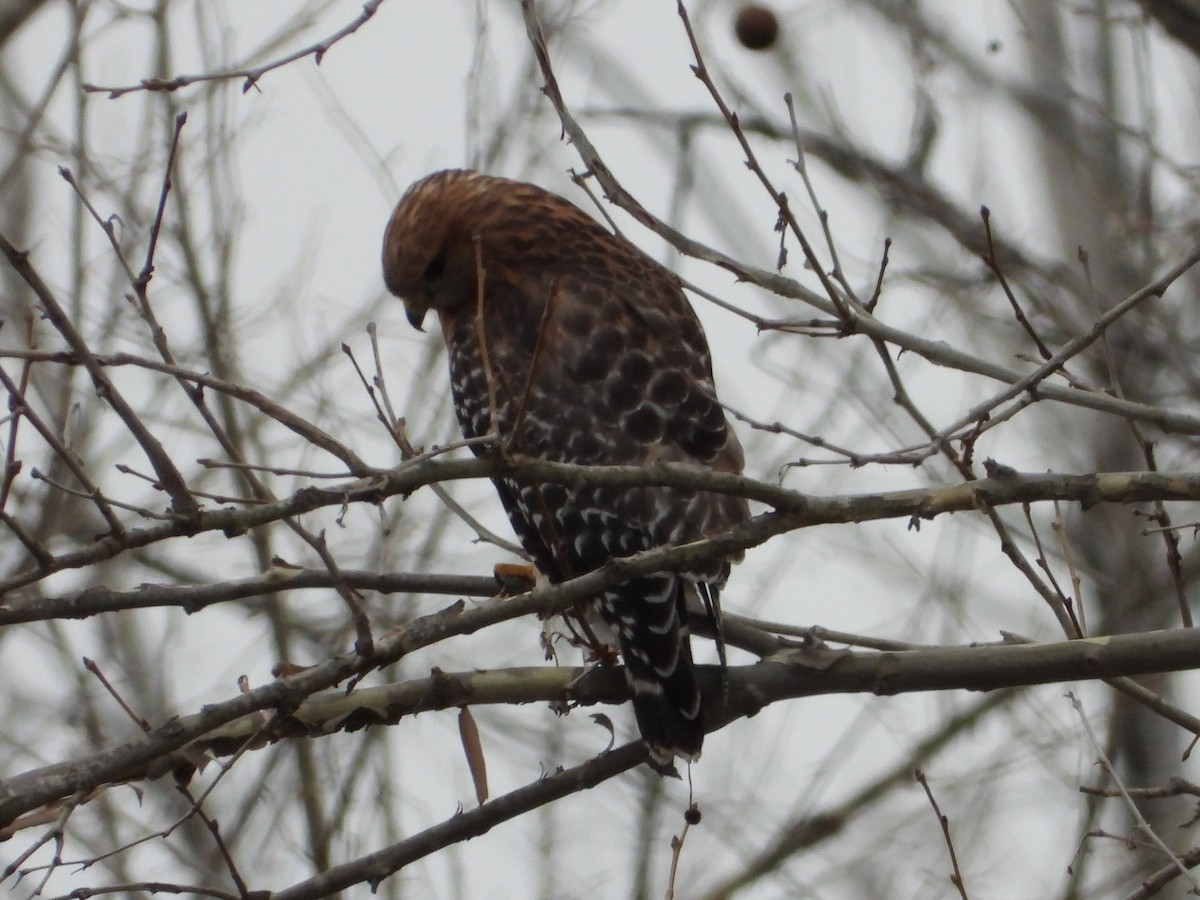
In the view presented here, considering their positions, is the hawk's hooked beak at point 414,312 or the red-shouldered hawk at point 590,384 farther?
the hawk's hooked beak at point 414,312

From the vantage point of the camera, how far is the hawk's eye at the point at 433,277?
5.78m

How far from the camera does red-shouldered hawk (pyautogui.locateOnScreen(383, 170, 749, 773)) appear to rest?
4.16 m

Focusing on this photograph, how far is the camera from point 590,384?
4902 millimetres

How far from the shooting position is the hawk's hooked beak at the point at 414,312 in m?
5.79

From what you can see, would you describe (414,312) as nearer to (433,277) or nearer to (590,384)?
(433,277)

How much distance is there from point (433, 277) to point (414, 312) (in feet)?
0.47

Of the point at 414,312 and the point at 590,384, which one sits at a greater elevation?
the point at 414,312

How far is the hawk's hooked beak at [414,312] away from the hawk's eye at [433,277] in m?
0.06

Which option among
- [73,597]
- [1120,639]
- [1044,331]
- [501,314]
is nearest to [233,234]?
[501,314]

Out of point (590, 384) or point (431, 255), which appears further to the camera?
point (431, 255)

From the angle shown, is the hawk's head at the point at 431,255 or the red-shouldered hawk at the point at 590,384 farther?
the hawk's head at the point at 431,255

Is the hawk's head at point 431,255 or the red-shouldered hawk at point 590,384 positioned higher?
the hawk's head at point 431,255

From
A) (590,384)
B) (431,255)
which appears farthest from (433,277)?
(590,384)

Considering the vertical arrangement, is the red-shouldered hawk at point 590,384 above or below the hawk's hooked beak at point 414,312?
below
